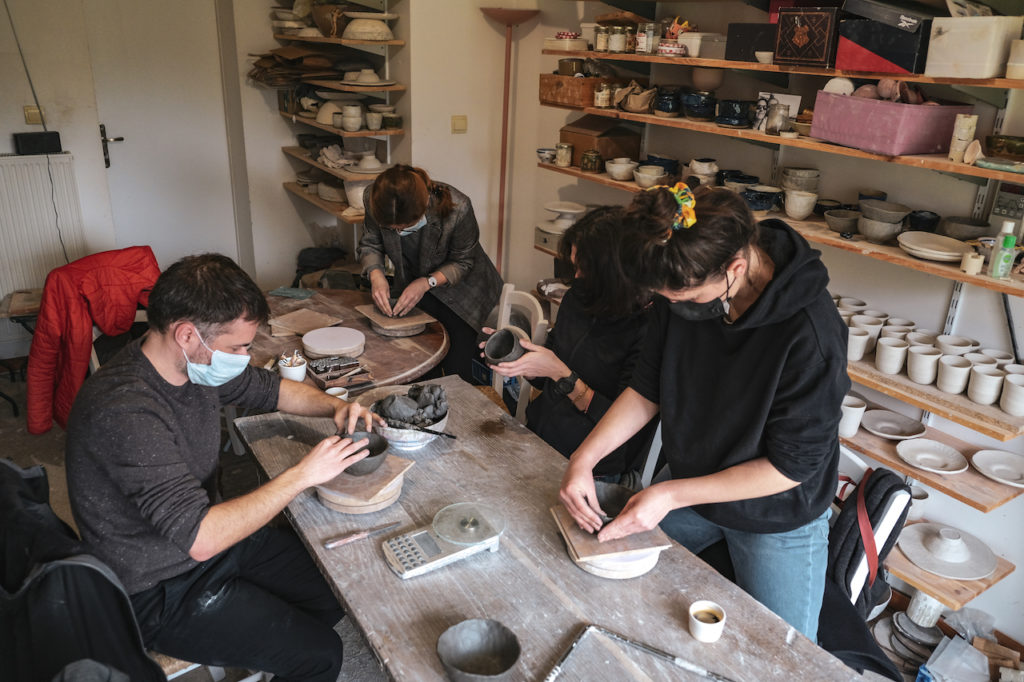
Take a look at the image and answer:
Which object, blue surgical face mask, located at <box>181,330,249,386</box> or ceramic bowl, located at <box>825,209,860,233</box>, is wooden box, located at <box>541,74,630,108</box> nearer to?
ceramic bowl, located at <box>825,209,860,233</box>

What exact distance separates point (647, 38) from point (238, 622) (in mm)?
2743

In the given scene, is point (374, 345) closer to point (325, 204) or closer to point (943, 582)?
point (943, 582)

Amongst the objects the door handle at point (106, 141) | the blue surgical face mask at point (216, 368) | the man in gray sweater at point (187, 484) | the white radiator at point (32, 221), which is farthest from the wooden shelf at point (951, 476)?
the door handle at point (106, 141)

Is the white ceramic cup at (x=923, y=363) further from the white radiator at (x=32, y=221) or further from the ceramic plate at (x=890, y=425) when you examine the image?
the white radiator at (x=32, y=221)

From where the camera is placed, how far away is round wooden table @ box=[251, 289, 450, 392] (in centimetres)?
264

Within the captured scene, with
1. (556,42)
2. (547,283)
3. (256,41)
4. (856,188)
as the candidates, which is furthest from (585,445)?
(256,41)

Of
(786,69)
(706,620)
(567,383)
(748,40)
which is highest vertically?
(748,40)

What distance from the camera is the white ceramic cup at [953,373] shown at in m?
2.40

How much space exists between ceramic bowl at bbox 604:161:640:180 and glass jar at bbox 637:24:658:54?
0.50 m

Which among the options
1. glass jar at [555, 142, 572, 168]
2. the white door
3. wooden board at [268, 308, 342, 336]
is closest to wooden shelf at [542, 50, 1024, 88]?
glass jar at [555, 142, 572, 168]

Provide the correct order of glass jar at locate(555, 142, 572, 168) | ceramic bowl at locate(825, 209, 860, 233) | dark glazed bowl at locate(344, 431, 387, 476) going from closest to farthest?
1. dark glazed bowl at locate(344, 431, 387, 476)
2. ceramic bowl at locate(825, 209, 860, 233)
3. glass jar at locate(555, 142, 572, 168)

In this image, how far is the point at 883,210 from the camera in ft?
8.31

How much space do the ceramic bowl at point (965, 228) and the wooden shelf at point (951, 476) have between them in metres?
0.71

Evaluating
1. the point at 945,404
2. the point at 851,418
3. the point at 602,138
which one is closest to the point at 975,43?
the point at 945,404
